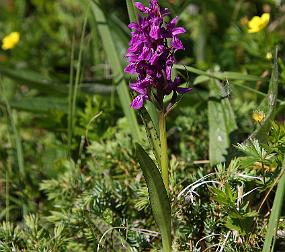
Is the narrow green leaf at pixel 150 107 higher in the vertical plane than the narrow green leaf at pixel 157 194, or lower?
higher

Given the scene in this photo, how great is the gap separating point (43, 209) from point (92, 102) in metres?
0.54

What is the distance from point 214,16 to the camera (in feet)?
11.3

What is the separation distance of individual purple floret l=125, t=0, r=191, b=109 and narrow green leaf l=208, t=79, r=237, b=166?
572 millimetres

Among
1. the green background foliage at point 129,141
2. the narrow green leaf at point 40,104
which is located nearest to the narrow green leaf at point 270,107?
the green background foliage at point 129,141

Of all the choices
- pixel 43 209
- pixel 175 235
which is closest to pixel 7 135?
pixel 43 209

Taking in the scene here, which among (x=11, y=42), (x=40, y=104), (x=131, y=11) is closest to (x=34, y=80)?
(x=40, y=104)

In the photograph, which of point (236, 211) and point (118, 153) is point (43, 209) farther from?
point (236, 211)

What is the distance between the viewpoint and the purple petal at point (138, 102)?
64.8 inches

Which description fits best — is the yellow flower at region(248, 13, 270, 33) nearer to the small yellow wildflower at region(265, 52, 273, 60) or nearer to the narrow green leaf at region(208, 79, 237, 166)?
the small yellow wildflower at region(265, 52, 273, 60)

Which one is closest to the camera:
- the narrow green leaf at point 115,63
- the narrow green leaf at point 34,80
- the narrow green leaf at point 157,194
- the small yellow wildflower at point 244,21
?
the narrow green leaf at point 157,194

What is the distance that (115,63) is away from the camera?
2.55 meters

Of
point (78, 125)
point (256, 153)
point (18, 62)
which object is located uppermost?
point (18, 62)

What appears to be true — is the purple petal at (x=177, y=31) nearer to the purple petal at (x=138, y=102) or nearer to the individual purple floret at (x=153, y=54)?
the individual purple floret at (x=153, y=54)

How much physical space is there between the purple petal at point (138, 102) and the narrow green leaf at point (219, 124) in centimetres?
58
